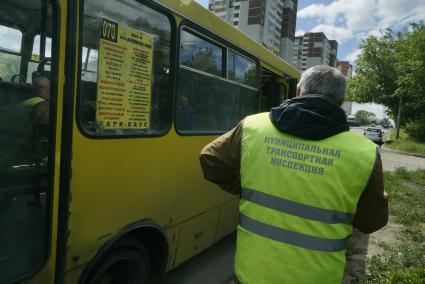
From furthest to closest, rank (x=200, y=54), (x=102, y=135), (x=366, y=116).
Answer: (x=366, y=116), (x=200, y=54), (x=102, y=135)

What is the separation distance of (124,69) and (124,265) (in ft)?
4.80

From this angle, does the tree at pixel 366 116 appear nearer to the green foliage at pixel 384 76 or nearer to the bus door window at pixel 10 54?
the green foliage at pixel 384 76

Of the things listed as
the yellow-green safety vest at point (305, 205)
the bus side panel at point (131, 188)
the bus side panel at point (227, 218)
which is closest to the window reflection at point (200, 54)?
the bus side panel at point (131, 188)

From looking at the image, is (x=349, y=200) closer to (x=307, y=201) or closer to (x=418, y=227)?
(x=307, y=201)

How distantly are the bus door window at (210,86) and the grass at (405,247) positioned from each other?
2346 mm

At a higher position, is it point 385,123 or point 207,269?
point 385,123

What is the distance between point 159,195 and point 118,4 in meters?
1.48

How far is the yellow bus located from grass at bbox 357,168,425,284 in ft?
6.86

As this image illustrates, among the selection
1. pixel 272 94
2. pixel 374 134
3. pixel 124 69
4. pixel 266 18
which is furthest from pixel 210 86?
pixel 266 18

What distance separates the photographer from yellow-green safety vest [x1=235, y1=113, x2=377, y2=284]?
186cm

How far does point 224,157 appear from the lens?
221cm

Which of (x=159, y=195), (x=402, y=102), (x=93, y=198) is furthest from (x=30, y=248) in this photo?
(x=402, y=102)

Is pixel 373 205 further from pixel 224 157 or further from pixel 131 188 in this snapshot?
pixel 131 188

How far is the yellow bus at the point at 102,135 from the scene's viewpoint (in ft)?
7.03
